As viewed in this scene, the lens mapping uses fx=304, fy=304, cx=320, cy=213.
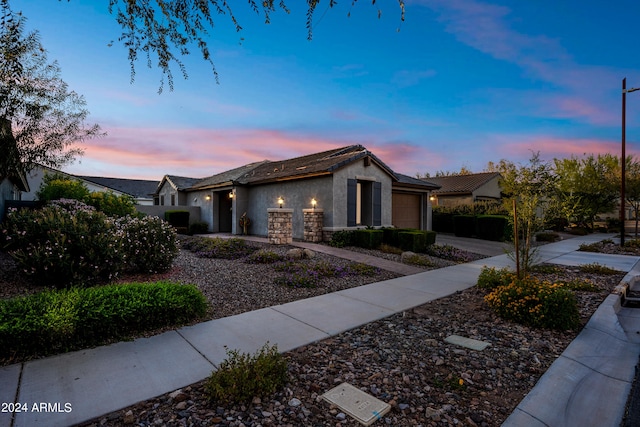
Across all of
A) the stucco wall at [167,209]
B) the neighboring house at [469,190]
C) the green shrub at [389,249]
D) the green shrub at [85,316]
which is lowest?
the green shrub at [389,249]

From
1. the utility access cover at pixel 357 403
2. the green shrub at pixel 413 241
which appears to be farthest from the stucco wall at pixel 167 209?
the utility access cover at pixel 357 403

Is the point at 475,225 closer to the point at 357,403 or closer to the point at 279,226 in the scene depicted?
the point at 279,226

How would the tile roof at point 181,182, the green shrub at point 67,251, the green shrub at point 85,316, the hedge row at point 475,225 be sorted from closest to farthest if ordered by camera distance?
1. the green shrub at point 85,316
2. the green shrub at point 67,251
3. the hedge row at point 475,225
4. the tile roof at point 181,182

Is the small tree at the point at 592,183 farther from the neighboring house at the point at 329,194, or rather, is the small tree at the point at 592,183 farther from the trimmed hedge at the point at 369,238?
the trimmed hedge at the point at 369,238

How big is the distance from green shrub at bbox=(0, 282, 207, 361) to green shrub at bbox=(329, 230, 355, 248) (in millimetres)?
7814

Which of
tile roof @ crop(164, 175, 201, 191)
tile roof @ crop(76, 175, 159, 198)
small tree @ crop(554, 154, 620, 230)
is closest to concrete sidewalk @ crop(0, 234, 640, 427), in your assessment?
tile roof @ crop(164, 175, 201, 191)

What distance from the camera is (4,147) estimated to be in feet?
17.2

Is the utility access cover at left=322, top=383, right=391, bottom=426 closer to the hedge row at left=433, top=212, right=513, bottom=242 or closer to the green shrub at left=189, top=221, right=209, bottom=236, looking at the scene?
the hedge row at left=433, top=212, right=513, bottom=242

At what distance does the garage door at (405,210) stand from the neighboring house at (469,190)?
4.06 metres

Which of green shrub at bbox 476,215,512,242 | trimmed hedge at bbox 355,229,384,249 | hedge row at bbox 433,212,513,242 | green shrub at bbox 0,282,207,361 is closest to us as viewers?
green shrub at bbox 0,282,207,361

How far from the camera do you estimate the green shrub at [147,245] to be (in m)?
6.56

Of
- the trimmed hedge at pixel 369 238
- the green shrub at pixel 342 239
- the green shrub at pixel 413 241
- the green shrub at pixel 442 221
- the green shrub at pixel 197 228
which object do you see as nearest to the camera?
the green shrub at pixel 413 241

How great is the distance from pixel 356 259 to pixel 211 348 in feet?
21.0

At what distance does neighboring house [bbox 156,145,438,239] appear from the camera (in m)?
12.8
